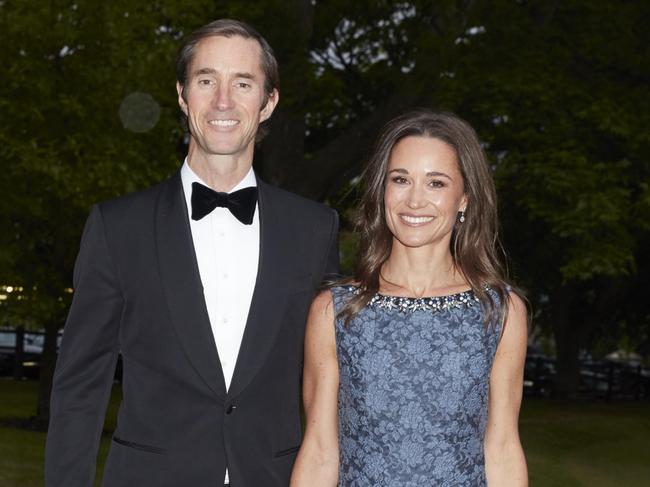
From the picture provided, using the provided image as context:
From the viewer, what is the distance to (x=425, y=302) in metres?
4.57

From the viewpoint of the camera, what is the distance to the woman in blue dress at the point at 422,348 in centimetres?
440

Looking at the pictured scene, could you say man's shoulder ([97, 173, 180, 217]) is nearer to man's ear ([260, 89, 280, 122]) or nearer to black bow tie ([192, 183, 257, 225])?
black bow tie ([192, 183, 257, 225])

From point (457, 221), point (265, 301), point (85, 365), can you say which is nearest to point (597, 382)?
point (457, 221)

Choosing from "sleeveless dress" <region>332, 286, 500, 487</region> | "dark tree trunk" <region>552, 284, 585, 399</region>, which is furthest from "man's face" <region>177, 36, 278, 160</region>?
"dark tree trunk" <region>552, 284, 585, 399</region>

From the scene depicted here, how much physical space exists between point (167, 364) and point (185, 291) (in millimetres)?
273

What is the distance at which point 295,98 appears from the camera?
57.7ft

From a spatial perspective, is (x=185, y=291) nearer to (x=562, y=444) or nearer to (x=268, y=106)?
(x=268, y=106)

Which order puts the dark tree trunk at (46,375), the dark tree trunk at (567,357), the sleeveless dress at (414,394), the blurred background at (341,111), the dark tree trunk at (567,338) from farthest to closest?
1. the dark tree trunk at (567,357)
2. the dark tree trunk at (567,338)
3. the dark tree trunk at (46,375)
4. the blurred background at (341,111)
5. the sleeveless dress at (414,394)

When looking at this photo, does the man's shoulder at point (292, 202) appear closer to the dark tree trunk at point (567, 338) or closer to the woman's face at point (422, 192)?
the woman's face at point (422, 192)

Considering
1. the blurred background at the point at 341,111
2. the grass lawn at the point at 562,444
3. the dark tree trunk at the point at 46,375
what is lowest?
the grass lawn at the point at 562,444

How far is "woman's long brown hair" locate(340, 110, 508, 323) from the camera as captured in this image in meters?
4.49

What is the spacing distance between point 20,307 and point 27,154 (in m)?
3.02

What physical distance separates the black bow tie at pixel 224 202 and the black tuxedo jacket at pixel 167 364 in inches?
2.5

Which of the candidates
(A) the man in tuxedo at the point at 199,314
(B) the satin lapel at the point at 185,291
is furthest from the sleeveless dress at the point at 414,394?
(B) the satin lapel at the point at 185,291
